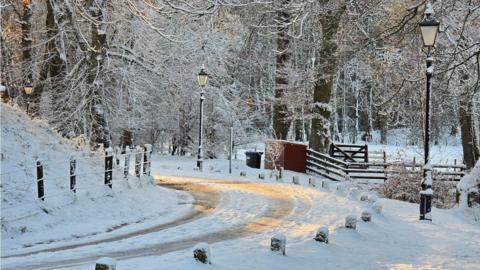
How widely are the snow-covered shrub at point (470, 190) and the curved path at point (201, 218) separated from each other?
3.88m

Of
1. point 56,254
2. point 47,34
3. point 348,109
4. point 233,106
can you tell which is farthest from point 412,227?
point 348,109

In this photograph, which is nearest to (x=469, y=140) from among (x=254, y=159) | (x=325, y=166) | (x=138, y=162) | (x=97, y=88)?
(x=325, y=166)

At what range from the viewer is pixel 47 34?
2484 centimetres

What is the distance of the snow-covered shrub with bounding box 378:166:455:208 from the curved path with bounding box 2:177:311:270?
12.6 feet

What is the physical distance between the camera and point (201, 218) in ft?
43.6

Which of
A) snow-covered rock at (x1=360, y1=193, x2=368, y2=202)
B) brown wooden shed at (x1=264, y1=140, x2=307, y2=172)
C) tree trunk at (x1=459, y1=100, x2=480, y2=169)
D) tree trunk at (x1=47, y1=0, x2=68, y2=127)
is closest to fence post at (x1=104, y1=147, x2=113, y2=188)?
snow-covered rock at (x1=360, y1=193, x2=368, y2=202)

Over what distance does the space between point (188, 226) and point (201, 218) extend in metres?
1.07

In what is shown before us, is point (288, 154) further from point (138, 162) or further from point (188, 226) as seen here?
point (188, 226)

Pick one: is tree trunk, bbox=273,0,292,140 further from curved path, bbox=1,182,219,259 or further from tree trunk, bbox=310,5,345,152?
curved path, bbox=1,182,219,259

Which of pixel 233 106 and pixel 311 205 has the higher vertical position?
pixel 233 106

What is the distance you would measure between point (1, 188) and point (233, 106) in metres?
23.2

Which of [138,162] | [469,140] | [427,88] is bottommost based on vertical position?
[138,162]

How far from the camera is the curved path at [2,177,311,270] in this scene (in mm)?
8867

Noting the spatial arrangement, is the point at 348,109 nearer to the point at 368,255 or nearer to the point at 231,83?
the point at 231,83
